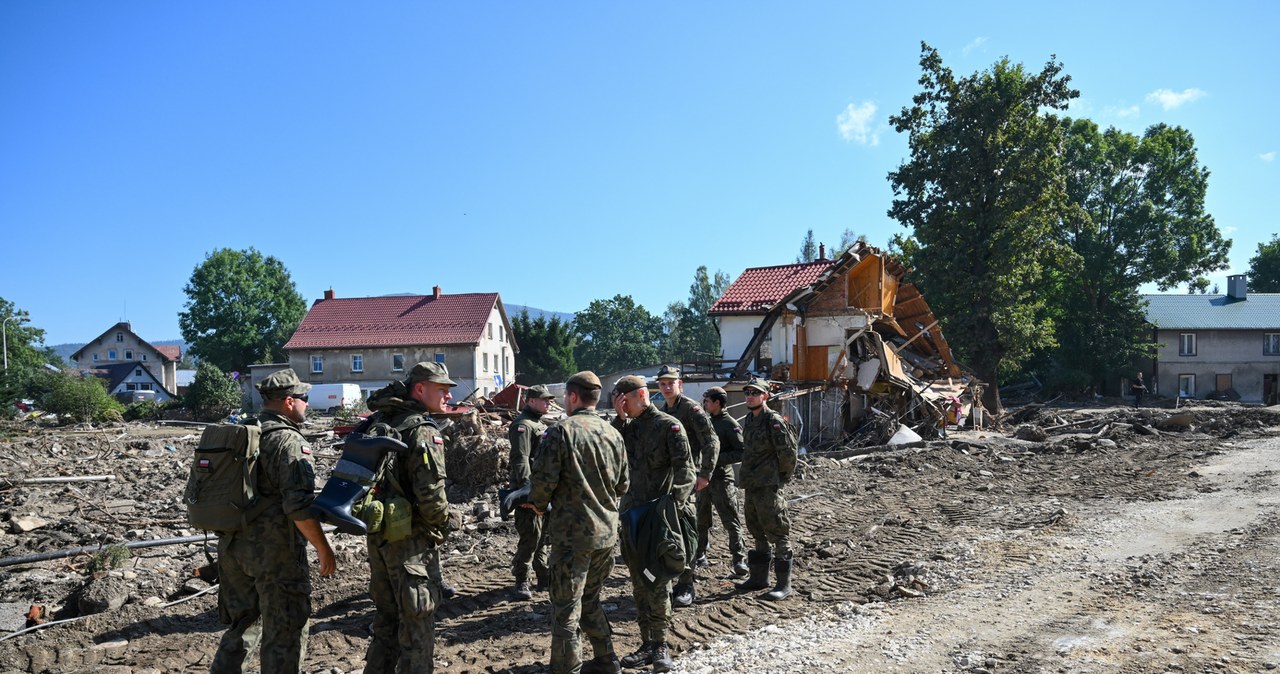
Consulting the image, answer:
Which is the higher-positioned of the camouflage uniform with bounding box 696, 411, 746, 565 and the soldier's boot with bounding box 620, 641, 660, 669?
the camouflage uniform with bounding box 696, 411, 746, 565

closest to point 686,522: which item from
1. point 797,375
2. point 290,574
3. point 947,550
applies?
point 290,574

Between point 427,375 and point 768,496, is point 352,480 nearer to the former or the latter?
point 427,375

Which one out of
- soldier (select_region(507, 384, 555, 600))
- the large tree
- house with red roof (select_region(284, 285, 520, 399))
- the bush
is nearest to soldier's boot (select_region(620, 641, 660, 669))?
soldier (select_region(507, 384, 555, 600))

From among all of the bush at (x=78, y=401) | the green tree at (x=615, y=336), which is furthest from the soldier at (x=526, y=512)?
the green tree at (x=615, y=336)

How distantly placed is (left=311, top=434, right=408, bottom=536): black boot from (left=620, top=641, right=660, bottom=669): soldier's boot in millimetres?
2261

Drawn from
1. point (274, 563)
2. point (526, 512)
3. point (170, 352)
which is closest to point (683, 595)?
point (526, 512)

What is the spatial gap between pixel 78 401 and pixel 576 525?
34.2 metres

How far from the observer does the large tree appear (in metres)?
39.8

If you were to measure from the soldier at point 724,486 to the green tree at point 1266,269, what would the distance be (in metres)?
69.2

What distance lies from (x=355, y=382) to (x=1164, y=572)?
4116cm

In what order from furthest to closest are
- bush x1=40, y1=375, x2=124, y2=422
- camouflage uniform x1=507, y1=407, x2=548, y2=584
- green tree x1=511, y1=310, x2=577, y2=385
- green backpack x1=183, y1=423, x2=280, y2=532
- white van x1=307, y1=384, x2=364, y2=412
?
1. green tree x1=511, y1=310, x2=577, y2=385
2. white van x1=307, y1=384, x2=364, y2=412
3. bush x1=40, y1=375, x2=124, y2=422
4. camouflage uniform x1=507, y1=407, x2=548, y2=584
5. green backpack x1=183, y1=423, x2=280, y2=532

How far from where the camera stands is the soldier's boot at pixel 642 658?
5430 millimetres

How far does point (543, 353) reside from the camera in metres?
53.0

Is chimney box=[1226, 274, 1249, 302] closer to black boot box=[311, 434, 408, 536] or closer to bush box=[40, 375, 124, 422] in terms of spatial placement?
black boot box=[311, 434, 408, 536]
